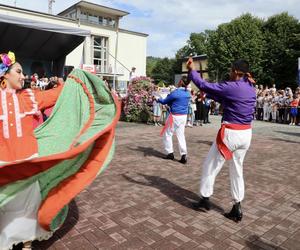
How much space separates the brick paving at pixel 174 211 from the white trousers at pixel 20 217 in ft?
1.72

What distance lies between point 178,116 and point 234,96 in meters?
3.49

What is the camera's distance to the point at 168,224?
4.15 metres

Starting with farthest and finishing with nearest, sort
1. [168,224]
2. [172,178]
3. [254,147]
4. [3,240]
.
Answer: [254,147] < [172,178] < [168,224] < [3,240]

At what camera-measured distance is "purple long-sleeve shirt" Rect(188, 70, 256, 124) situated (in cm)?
421

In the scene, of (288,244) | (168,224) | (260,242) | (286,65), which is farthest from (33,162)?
(286,65)

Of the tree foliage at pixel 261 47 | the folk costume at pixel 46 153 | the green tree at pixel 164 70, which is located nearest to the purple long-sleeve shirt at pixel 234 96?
the folk costume at pixel 46 153

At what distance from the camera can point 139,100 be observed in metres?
15.1

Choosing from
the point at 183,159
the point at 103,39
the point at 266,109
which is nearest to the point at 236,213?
the point at 183,159

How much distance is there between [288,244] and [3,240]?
120 inches

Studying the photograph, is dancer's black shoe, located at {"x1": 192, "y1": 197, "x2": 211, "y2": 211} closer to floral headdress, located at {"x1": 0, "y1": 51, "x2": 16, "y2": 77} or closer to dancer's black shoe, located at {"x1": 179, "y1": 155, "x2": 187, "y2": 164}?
dancer's black shoe, located at {"x1": 179, "y1": 155, "x2": 187, "y2": 164}

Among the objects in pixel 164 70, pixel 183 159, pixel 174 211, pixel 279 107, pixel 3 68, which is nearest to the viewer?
pixel 3 68

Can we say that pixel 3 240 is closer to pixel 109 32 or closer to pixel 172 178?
pixel 172 178

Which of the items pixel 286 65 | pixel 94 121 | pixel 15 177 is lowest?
pixel 15 177

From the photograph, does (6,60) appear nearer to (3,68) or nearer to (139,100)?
(3,68)
